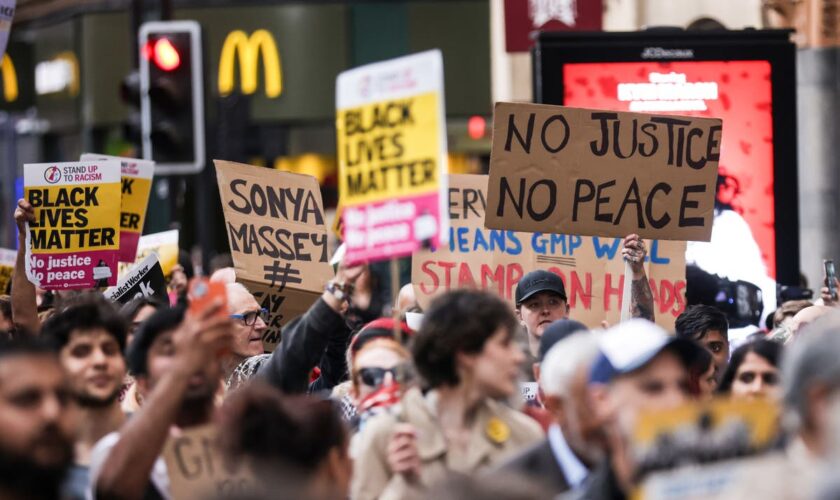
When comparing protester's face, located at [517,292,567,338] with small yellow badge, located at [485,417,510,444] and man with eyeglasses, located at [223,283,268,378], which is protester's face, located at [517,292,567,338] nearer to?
man with eyeglasses, located at [223,283,268,378]

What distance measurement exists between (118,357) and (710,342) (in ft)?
11.1

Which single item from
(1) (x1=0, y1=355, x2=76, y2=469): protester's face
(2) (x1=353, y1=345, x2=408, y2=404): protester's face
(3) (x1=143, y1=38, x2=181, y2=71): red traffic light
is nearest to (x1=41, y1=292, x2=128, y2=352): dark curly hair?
(2) (x1=353, y1=345, x2=408, y2=404): protester's face

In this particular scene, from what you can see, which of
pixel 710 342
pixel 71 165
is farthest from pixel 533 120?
pixel 71 165

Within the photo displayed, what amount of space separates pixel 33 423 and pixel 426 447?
1419mm

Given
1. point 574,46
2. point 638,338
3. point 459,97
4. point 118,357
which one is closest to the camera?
point 638,338

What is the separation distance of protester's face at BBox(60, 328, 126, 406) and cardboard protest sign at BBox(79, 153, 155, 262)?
14.8 feet

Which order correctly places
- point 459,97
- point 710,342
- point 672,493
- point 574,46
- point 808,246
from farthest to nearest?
point 459,97
point 808,246
point 574,46
point 710,342
point 672,493

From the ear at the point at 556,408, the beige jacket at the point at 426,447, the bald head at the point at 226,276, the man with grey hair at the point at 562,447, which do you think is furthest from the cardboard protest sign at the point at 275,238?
the man with grey hair at the point at 562,447

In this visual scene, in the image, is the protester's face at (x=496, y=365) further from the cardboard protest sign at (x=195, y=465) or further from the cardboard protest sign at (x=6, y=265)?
the cardboard protest sign at (x=6, y=265)

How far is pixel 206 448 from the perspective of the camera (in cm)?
575

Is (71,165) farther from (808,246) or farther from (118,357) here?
(808,246)

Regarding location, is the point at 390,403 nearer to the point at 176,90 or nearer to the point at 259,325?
the point at 259,325

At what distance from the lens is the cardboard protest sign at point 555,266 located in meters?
10.0

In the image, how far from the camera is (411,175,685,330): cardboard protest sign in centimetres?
1004
